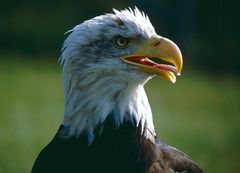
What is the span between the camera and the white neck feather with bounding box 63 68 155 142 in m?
5.23

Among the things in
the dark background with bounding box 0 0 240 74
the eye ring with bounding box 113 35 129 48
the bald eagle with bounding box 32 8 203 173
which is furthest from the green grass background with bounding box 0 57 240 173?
the eye ring with bounding box 113 35 129 48

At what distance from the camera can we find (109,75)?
17.3ft

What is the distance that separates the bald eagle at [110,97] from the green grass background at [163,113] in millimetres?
1072

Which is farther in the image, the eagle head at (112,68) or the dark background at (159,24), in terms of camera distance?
the dark background at (159,24)

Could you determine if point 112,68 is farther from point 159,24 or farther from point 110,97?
point 159,24

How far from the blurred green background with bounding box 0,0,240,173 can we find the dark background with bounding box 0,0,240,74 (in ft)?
0.05

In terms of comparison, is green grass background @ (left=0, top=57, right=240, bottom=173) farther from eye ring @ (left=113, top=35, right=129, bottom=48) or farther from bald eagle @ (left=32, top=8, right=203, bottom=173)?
eye ring @ (left=113, top=35, right=129, bottom=48)

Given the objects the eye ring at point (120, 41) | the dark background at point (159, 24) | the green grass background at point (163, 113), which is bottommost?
the green grass background at point (163, 113)

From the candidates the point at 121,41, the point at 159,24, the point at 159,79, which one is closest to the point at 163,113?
the point at 159,79

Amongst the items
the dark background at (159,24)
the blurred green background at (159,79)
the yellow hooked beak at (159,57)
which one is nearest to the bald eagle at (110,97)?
the yellow hooked beak at (159,57)

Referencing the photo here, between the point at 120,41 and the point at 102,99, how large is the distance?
35cm

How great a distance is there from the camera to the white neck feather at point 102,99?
5.23 metres

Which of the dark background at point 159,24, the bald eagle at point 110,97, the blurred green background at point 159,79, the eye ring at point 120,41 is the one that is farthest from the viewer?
the dark background at point 159,24

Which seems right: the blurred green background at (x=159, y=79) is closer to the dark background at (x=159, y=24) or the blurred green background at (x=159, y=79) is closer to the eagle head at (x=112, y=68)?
the dark background at (x=159, y=24)
